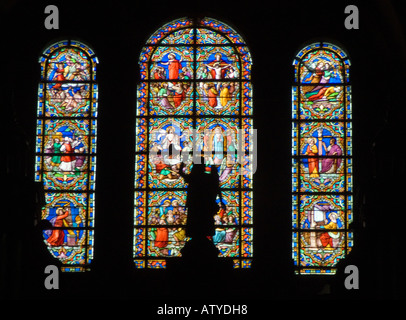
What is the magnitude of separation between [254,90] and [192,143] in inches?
51.5

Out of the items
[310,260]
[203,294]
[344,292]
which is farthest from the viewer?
[310,260]

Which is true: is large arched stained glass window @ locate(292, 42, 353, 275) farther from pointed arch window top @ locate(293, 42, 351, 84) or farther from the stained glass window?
the stained glass window

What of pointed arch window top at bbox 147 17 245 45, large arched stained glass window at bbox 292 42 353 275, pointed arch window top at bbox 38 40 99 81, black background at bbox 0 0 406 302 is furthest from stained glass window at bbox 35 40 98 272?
large arched stained glass window at bbox 292 42 353 275

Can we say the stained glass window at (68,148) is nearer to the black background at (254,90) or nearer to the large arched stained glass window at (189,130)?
the black background at (254,90)

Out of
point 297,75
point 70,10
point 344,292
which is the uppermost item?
point 70,10

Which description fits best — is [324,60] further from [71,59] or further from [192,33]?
[71,59]

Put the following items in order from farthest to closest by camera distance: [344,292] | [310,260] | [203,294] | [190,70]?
1. [190,70]
2. [310,260]
3. [344,292]
4. [203,294]

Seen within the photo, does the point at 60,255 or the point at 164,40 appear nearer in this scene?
the point at 60,255

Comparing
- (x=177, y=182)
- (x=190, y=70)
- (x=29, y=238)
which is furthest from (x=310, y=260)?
(x=29, y=238)

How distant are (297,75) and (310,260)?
3058 millimetres

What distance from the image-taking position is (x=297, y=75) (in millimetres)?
16672

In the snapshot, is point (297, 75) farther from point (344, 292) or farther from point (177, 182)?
point (344, 292)

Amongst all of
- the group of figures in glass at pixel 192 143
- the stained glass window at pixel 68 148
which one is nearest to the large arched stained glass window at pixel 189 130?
the group of figures in glass at pixel 192 143

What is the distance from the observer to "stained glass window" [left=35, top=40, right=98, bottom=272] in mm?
15961
